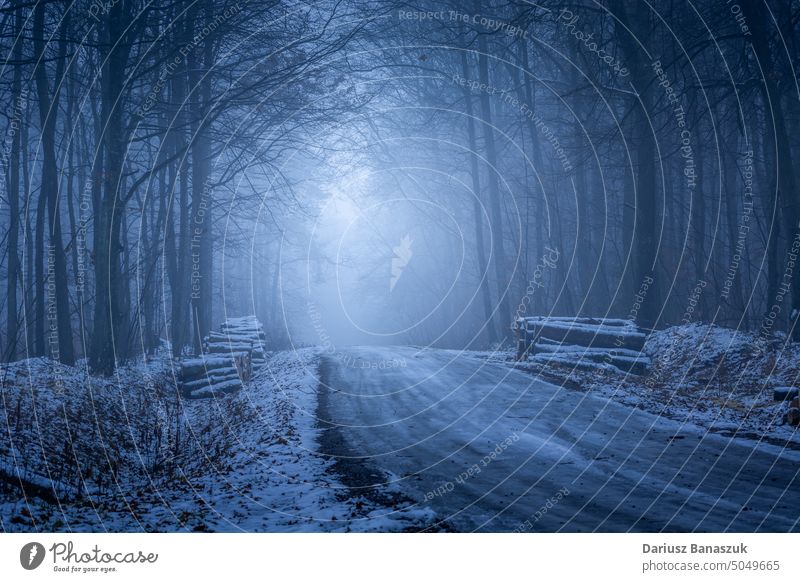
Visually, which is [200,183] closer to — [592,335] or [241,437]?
[241,437]

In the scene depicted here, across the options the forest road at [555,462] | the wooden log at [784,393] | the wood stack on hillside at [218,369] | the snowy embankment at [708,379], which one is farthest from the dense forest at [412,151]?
the forest road at [555,462]

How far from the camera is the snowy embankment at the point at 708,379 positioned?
30.7 ft

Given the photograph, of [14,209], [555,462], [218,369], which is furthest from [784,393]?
[14,209]

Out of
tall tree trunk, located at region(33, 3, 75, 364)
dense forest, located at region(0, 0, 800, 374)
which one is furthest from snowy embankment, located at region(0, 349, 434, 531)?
tall tree trunk, located at region(33, 3, 75, 364)

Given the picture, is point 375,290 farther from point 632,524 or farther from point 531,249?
point 632,524

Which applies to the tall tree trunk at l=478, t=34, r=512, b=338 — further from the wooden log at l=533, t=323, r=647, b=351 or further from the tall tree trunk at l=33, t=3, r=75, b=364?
the tall tree trunk at l=33, t=3, r=75, b=364

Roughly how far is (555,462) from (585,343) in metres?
8.74

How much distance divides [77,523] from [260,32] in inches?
356

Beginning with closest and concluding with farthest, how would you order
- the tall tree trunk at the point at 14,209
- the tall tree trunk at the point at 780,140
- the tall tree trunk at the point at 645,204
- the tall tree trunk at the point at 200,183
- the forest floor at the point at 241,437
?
the forest floor at the point at 241,437, the tall tree trunk at the point at 780,140, the tall tree trunk at the point at 200,183, the tall tree trunk at the point at 14,209, the tall tree trunk at the point at 645,204

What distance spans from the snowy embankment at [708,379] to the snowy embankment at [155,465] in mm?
5511

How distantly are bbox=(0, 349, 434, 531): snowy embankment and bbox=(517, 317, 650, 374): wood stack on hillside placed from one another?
6.42 metres

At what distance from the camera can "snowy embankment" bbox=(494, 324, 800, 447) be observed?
9367mm

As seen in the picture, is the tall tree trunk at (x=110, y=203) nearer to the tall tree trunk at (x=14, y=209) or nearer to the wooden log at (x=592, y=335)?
the tall tree trunk at (x=14, y=209)

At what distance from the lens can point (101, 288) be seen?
43.6ft
